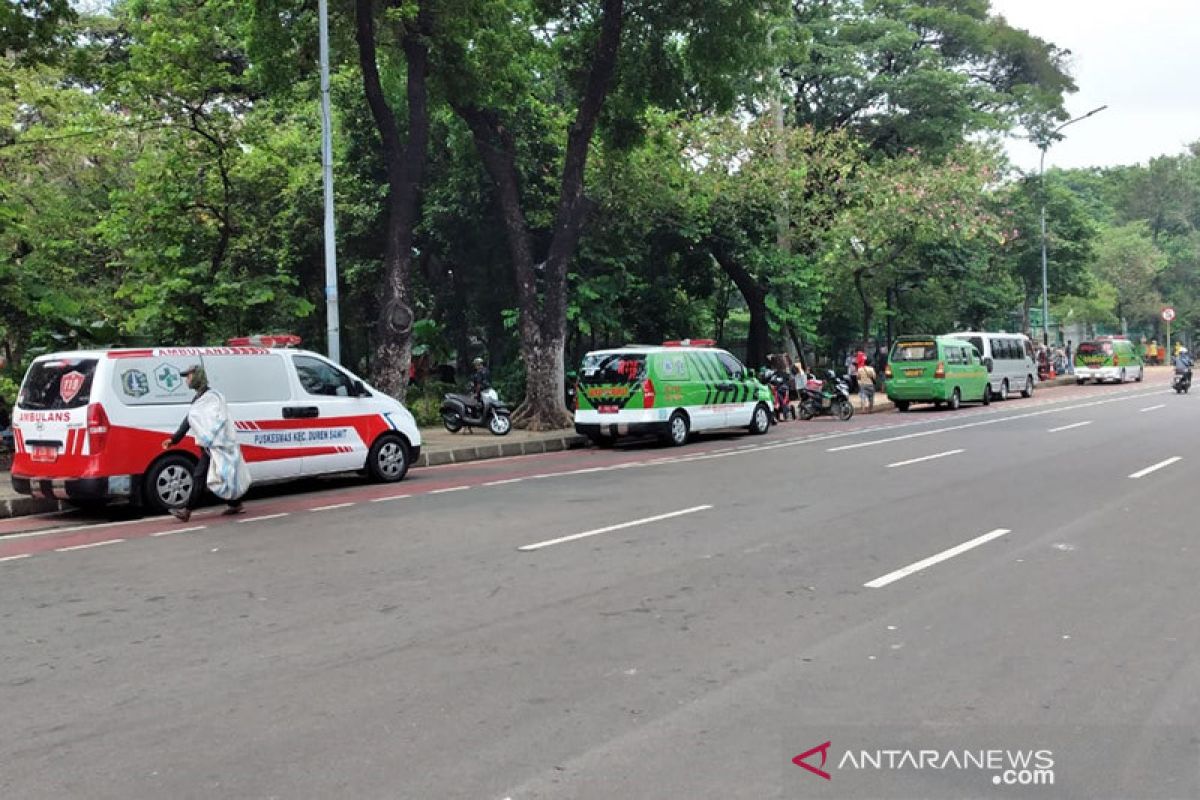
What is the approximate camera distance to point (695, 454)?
16.5 m

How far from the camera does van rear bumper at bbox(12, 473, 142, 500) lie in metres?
10.4

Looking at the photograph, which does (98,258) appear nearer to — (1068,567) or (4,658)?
(4,658)

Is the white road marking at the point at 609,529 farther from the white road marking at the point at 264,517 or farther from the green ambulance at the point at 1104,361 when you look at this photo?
the green ambulance at the point at 1104,361

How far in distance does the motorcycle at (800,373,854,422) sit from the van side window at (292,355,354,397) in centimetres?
1455

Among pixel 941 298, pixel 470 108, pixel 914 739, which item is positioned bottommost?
pixel 914 739

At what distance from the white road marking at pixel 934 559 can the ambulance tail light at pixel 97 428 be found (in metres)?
7.98

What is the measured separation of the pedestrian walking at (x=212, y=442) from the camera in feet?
33.6

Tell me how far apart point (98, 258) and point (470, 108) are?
11.1m

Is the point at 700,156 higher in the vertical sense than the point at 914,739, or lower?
higher

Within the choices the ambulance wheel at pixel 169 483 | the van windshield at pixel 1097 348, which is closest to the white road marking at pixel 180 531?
the ambulance wheel at pixel 169 483

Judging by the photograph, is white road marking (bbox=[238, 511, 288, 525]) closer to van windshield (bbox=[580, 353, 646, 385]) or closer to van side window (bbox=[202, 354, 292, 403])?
van side window (bbox=[202, 354, 292, 403])

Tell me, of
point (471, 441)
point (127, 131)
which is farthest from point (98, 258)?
point (471, 441)

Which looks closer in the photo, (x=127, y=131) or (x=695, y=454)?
(x=695, y=454)

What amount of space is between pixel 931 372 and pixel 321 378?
61.2 ft
